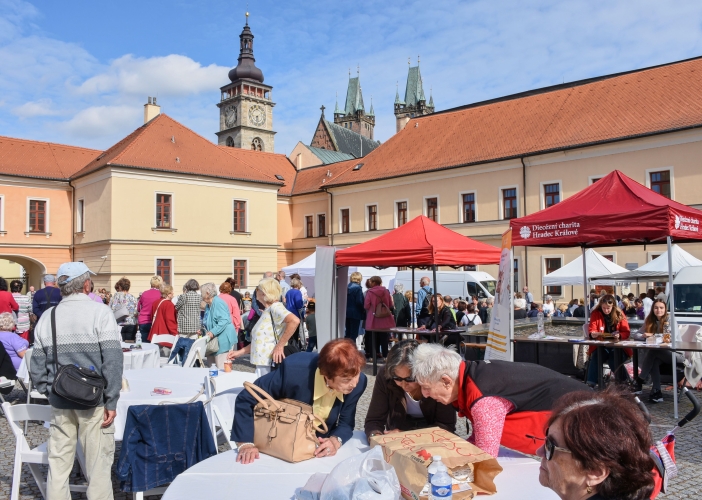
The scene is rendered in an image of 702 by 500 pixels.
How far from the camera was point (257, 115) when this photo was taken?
218 ft

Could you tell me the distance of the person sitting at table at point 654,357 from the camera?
8.05 meters

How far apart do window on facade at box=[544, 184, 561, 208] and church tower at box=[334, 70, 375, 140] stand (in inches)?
2692

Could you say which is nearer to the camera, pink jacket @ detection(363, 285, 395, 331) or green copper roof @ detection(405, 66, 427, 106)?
pink jacket @ detection(363, 285, 395, 331)

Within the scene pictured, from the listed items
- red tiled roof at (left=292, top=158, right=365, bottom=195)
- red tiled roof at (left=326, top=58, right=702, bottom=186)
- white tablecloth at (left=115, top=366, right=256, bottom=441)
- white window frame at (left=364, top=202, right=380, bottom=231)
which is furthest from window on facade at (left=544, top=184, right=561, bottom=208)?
white tablecloth at (left=115, top=366, right=256, bottom=441)

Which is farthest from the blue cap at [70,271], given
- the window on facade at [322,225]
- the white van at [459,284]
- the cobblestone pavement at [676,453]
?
the window on facade at [322,225]

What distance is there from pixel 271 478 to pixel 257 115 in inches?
2615

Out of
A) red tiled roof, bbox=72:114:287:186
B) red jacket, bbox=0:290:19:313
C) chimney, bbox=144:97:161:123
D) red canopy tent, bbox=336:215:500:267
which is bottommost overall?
red jacket, bbox=0:290:19:313

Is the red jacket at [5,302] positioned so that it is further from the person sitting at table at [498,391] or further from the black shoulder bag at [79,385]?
the person sitting at table at [498,391]

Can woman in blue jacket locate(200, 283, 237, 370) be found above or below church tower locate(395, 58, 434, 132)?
below

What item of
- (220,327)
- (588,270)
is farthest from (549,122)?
(220,327)

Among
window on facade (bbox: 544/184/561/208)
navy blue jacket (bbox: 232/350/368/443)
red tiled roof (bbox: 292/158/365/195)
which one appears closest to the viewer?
navy blue jacket (bbox: 232/350/368/443)

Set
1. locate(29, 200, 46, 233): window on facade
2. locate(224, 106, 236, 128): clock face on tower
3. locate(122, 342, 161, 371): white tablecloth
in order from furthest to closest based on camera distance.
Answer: locate(224, 106, 236, 128): clock face on tower < locate(29, 200, 46, 233): window on facade < locate(122, 342, 161, 371): white tablecloth

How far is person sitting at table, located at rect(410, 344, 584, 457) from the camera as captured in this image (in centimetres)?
305

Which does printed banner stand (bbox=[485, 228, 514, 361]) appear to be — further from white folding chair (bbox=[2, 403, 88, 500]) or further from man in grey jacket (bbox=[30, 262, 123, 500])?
white folding chair (bbox=[2, 403, 88, 500])
